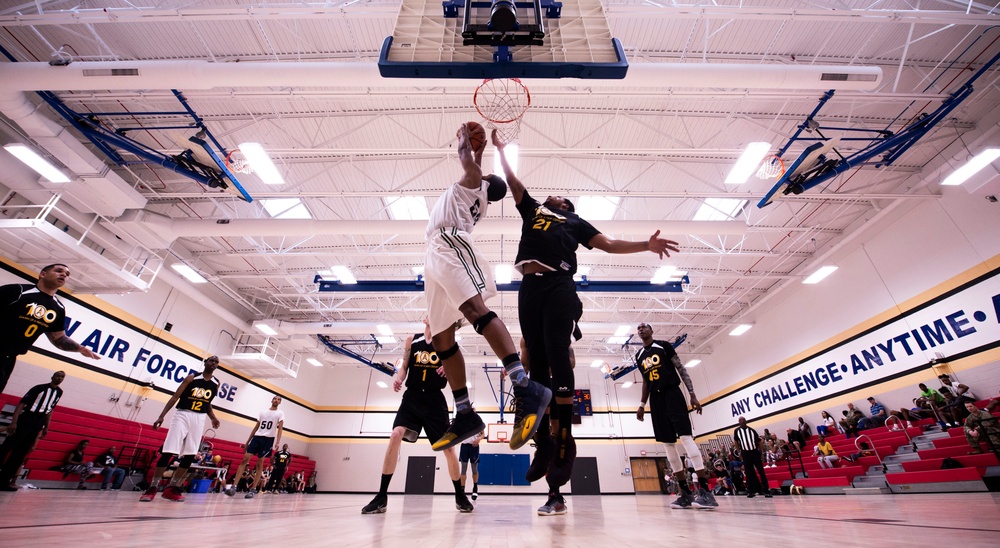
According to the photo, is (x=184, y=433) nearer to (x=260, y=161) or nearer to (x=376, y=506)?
(x=376, y=506)

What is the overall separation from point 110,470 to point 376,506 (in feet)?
39.5

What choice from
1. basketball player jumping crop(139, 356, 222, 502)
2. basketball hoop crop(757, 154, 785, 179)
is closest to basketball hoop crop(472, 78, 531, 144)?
basketball hoop crop(757, 154, 785, 179)

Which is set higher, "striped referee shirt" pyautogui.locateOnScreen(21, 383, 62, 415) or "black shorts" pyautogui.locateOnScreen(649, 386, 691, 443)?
"striped referee shirt" pyautogui.locateOnScreen(21, 383, 62, 415)

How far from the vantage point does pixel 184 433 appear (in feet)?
19.1

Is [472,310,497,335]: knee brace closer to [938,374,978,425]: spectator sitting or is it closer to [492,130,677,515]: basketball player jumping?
[492,130,677,515]: basketball player jumping

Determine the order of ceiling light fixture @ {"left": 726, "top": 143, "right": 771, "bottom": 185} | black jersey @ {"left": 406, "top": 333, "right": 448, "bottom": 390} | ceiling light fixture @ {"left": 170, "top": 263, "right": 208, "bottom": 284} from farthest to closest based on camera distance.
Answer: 1. ceiling light fixture @ {"left": 170, "top": 263, "right": 208, "bottom": 284}
2. ceiling light fixture @ {"left": 726, "top": 143, "right": 771, "bottom": 185}
3. black jersey @ {"left": 406, "top": 333, "right": 448, "bottom": 390}

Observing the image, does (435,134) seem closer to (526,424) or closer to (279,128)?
(279,128)

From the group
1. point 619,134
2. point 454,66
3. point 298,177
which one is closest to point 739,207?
point 619,134

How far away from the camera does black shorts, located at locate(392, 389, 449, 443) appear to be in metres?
4.31

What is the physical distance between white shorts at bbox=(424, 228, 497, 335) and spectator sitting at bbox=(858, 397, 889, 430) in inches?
575

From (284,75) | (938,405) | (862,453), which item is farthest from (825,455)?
(284,75)

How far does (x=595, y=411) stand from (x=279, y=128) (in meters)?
20.7

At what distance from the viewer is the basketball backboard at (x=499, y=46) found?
4.14 meters

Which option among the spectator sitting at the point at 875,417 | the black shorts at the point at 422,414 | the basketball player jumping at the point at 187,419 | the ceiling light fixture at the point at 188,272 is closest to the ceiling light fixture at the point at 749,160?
the black shorts at the point at 422,414
